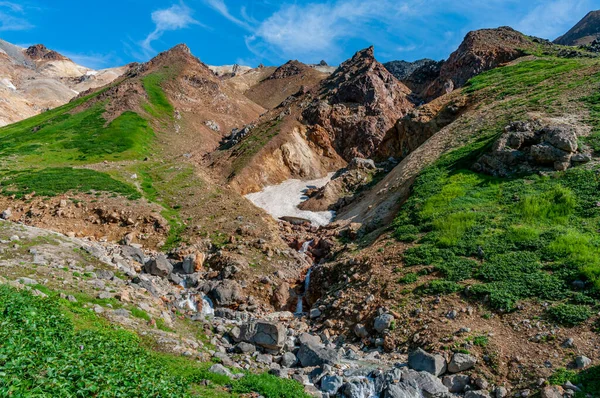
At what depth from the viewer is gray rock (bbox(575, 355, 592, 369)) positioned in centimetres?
1140

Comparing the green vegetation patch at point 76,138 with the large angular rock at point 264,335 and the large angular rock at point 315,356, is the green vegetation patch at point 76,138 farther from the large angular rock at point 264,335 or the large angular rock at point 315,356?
the large angular rock at point 315,356

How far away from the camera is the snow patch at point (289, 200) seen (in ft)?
129

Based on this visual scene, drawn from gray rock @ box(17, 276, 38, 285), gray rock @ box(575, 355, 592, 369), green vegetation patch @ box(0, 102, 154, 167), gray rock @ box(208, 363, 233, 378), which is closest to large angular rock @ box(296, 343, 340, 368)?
gray rock @ box(208, 363, 233, 378)

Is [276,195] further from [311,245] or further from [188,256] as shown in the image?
[188,256]

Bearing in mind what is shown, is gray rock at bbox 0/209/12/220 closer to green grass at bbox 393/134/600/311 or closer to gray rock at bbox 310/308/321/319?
gray rock at bbox 310/308/321/319

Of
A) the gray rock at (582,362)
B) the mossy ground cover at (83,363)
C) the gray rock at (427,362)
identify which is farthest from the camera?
the gray rock at (427,362)

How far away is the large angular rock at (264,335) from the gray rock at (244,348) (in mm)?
356

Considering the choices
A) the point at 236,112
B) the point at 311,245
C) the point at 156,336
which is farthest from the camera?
the point at 236,112

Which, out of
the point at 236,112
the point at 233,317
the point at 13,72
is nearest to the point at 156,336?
the point at 233,317

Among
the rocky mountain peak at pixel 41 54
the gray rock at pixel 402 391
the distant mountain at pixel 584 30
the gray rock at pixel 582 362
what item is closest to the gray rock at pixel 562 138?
the gray rock at pixel 582 362

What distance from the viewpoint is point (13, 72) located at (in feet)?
436

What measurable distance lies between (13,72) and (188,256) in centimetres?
15489

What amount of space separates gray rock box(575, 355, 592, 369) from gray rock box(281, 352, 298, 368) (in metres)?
9.49

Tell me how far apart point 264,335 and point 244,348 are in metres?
0.95
